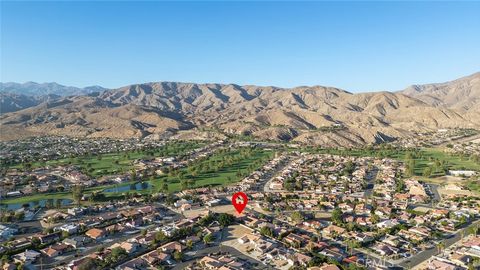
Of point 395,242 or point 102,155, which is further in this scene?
point 102,155

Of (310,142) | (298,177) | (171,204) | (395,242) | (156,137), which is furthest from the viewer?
(156,137)

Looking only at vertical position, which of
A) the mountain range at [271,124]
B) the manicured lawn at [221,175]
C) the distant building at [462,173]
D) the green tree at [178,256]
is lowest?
the green tree at [178,256]

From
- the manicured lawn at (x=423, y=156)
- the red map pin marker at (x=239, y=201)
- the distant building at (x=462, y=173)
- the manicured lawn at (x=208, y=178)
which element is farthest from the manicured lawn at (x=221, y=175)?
the distant building at (x=462, y=173)

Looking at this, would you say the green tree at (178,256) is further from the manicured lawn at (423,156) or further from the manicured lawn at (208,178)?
the manicured lawn at (423,156)

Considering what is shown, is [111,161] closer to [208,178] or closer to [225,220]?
[208,178]

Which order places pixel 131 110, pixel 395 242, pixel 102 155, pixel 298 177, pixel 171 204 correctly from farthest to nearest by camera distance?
pixel 131 110
pixel 102 155
pixel 298 177
pixel 171 204
pixel 395 242

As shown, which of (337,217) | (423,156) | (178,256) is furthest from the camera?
(423,156)

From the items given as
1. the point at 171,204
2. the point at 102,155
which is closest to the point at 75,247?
the point at 171,204

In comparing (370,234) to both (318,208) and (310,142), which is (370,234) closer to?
(318,208)

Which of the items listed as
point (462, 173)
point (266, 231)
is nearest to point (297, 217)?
point (266, 231)
